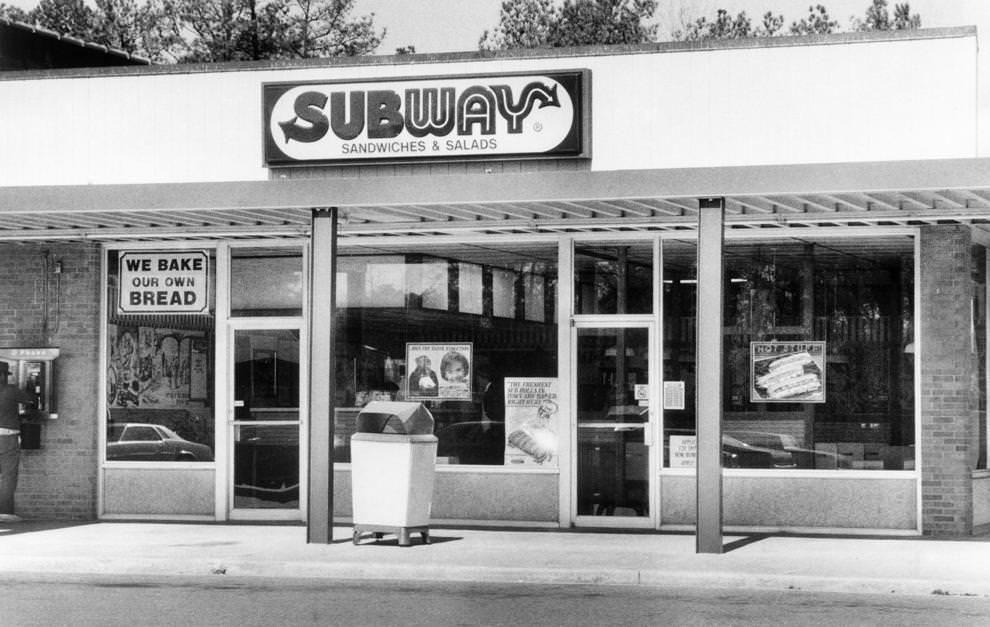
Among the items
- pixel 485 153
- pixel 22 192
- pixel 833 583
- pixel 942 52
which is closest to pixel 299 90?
pixel 485 153

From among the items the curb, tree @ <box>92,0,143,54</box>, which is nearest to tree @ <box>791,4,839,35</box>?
tree @ <box>92,0,143,54</box>

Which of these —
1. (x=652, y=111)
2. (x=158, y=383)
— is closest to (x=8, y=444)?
(x=158, y=383)

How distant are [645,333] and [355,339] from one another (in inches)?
122

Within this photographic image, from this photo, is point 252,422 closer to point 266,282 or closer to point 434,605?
point 266,282

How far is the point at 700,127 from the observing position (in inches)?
574

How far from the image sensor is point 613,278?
601 inches

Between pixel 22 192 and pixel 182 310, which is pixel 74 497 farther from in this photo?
pixel 22 192

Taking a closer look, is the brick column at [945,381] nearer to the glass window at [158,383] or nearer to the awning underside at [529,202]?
the awning underside at [529,202]

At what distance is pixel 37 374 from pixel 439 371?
14.4ft

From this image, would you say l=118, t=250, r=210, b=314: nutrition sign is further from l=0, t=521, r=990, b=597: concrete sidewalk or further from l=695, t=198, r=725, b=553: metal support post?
l=695, t=198, r=725, b=553: metal support post

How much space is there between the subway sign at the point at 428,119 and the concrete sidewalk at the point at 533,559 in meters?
3.87

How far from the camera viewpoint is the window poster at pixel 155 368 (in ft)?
52.7

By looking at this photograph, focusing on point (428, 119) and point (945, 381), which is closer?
point (945, 381)

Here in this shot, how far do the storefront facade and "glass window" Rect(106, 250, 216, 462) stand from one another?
3 centimetres
